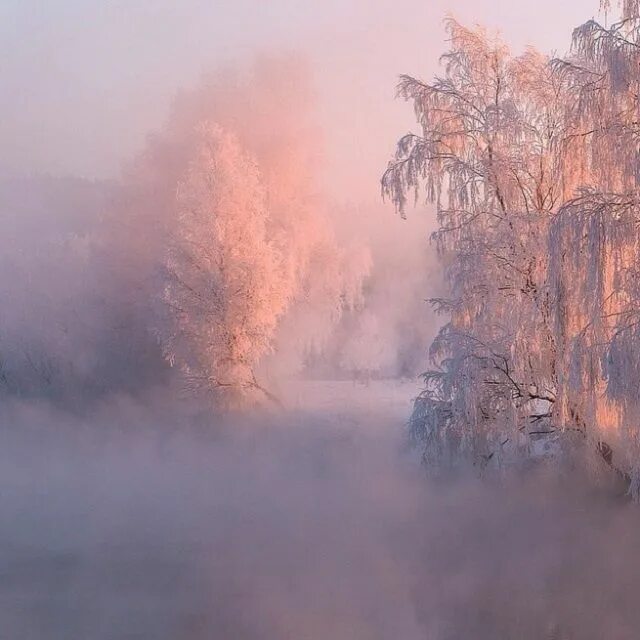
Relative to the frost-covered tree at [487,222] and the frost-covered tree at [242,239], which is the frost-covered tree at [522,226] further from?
the frost-covered tree at [242,239]

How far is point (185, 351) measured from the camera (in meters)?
14.0

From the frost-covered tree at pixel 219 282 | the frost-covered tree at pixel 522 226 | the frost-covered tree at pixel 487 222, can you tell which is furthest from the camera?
the frost-covered tree at pixel 219 282

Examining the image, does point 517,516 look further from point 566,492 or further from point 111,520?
point 111,520

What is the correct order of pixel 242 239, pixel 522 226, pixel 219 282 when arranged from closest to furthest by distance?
pixel 522 226 < pixel 219 282 < pixel 242 239

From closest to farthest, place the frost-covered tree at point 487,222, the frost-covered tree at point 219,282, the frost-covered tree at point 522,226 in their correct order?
the frost-covered tree at point 522,226
the frost-covered tree at point 487,222
the frost-covered tree at point 219,282

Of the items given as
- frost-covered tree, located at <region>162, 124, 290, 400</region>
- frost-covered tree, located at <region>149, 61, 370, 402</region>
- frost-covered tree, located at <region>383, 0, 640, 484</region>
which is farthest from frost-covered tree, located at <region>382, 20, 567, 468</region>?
frost-covered tree, located at <region>149, 61, 370, 402</region>

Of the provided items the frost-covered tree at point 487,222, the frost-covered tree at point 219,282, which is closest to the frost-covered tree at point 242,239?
the frost-covered tree at point 219,282

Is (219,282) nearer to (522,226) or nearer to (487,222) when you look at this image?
(487,222)

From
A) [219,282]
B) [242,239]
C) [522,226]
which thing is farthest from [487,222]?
[219,282]

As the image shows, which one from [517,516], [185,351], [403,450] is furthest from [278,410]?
[517,516]

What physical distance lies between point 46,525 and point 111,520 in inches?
28.2

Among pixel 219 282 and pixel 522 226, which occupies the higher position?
pixel 522 226

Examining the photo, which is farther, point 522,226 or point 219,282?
point 219,282

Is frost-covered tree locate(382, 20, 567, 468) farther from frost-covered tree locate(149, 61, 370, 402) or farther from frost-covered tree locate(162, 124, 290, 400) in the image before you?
frost-covered tree locate(149, 61, 370, 402)
